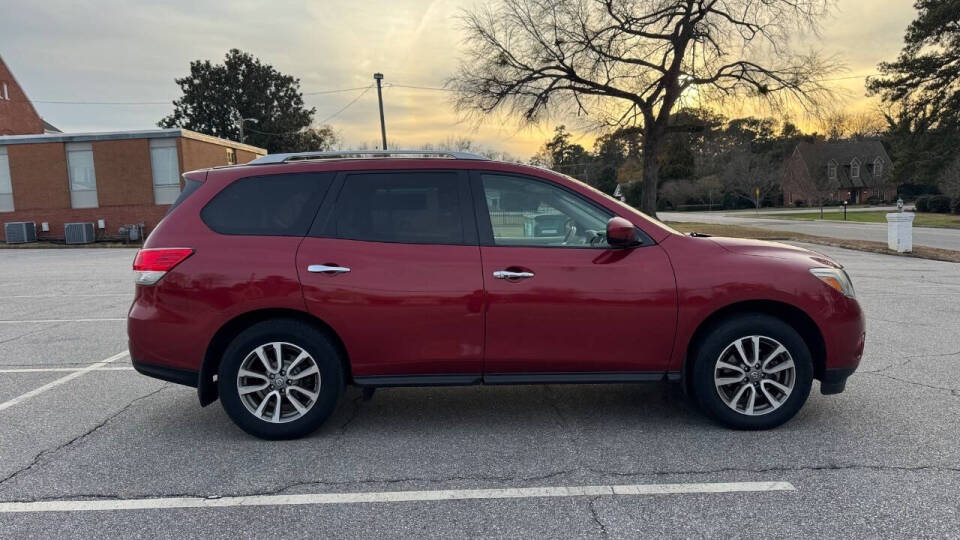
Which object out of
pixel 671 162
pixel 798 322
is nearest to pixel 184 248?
pixel 798 322

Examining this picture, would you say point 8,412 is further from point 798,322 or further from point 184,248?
point 798,322

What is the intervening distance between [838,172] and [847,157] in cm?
310

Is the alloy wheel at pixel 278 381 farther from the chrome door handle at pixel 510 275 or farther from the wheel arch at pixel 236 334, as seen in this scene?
the chrome door handle at pixel 510 275

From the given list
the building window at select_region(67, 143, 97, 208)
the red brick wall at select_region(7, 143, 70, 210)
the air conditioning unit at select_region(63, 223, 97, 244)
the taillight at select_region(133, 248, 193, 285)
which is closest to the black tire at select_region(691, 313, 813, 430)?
the taillight at select_region(133, 248, 193, 285)

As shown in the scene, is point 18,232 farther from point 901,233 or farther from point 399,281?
point 901,233

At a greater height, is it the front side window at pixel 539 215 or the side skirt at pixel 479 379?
the front side window at pixel 539 215

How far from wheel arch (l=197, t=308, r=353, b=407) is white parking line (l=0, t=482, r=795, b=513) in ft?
2.89

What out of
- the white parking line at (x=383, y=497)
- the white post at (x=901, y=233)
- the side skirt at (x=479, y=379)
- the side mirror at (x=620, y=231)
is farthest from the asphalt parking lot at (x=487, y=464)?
the white post at (x=901, y=233)

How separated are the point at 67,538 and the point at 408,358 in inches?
76.1

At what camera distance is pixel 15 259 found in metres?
19.8

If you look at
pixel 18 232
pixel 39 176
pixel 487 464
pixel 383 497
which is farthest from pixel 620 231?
pixel 39 176

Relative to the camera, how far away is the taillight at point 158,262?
Answer: 3.90 metres

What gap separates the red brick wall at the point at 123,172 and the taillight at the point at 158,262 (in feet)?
82.2

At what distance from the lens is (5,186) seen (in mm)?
26203
